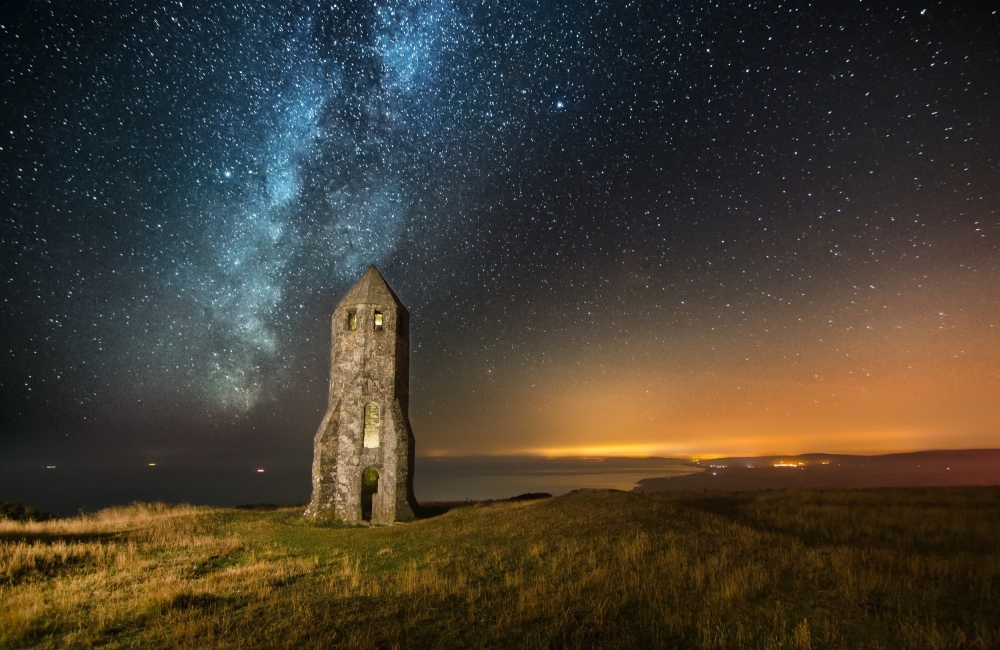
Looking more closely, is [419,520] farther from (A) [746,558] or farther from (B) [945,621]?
(B) [945,621]

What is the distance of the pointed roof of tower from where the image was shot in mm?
25156

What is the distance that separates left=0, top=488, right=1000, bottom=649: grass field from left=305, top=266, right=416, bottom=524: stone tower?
4951 mm

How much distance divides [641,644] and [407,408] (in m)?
18.8

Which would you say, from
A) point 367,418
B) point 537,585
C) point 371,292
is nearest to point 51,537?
point 367,418

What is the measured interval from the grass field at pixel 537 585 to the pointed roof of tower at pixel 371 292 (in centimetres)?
1114

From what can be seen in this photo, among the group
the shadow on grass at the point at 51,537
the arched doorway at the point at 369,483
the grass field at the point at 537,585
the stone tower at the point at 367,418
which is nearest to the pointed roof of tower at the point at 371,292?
the stone tower at the point at 367,418

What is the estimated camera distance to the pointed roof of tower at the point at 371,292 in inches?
990

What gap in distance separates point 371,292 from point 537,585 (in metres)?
18.0

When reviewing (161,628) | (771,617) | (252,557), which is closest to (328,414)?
(252,557)

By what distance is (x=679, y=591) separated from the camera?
31.0ft

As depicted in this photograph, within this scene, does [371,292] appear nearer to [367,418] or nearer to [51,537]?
[367,418]

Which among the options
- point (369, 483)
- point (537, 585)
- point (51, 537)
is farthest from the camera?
point (369, 483)

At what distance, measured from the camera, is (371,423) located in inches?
971

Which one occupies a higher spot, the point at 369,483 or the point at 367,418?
the point at 367,418
